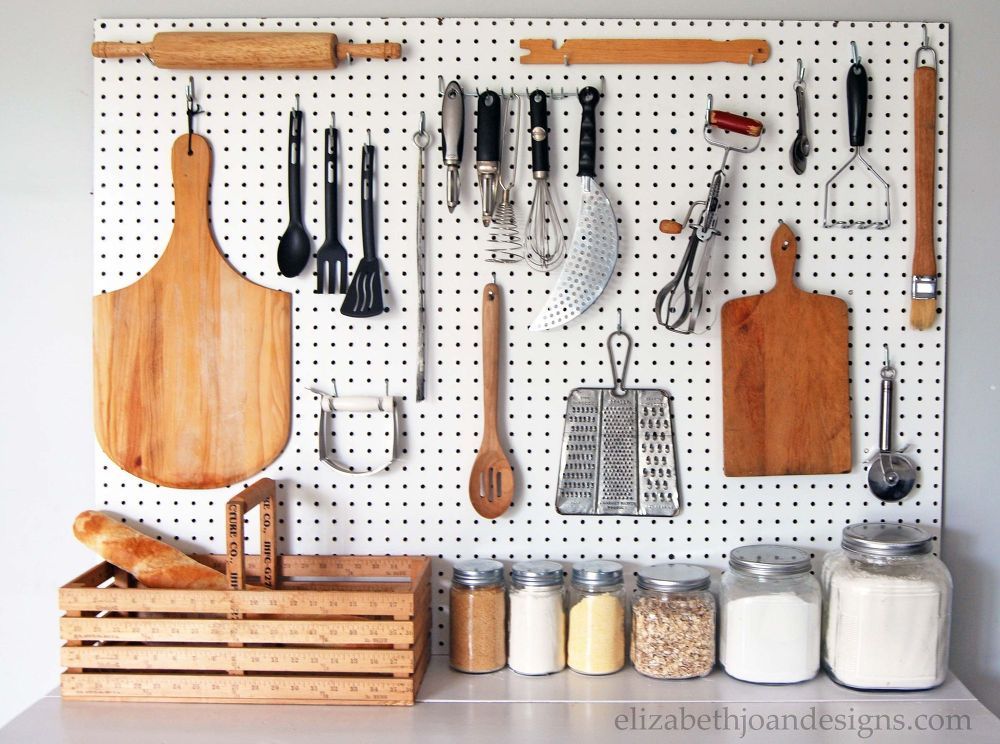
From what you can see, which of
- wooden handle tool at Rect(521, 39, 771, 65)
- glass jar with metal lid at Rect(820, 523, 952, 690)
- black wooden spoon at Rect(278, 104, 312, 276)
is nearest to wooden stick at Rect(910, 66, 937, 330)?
wooden handle tool at Rect(521, 39, 771, 65)

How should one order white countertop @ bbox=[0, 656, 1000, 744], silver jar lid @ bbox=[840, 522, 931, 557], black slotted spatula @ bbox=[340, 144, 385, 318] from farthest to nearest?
black slotted spatula @ bbox=[340, 144, 385, 318] → silver jar lid @ bbox=[840, 522, 931, 557] → white countertop @ bbox=[0, 656, 1000, 744]

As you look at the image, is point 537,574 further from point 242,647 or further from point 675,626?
point 242,647

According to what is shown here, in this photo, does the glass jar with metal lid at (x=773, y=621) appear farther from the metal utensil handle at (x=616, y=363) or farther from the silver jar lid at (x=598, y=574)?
the metal utensil handle at (x=616, y=363)

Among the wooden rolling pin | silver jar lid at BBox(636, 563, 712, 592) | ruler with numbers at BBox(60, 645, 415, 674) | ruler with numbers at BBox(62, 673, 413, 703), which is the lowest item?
ruler with numbers at BBox(62, 673, 413, 703)

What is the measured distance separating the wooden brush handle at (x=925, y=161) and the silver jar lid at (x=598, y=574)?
62 centimetres

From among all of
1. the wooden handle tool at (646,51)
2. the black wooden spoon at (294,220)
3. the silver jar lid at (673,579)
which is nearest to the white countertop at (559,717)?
the silver jar lid at (673,579)

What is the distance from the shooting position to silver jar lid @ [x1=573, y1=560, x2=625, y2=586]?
4.32 ft

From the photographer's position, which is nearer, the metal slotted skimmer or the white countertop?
the white countertop

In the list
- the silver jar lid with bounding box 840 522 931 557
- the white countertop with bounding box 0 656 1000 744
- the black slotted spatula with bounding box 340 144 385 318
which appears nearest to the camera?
the white countertop with bounding box 0 656 1000 744

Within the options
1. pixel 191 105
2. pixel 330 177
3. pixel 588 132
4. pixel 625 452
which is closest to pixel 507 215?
pixel 588 132

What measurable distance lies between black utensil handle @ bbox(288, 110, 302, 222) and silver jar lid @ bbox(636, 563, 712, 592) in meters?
0.73

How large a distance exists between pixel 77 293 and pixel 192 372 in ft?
0.73

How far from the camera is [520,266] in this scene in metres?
1.40

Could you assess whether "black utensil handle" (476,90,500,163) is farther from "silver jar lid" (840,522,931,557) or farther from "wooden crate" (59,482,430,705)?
"silver jar lid" (840,522,931,557)
